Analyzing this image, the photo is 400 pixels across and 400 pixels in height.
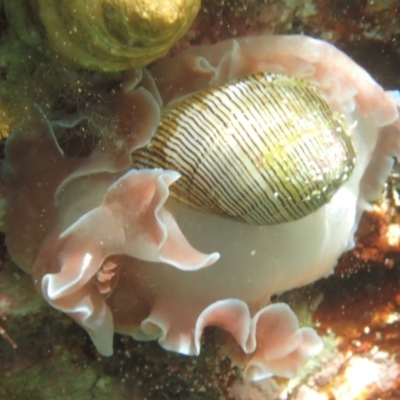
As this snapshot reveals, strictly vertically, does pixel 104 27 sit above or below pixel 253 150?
above

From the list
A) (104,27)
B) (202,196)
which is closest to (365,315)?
A: (202,196)

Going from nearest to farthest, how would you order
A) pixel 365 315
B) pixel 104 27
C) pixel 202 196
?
pixel 104 27 < pixel 202 196 < pixel 365 315

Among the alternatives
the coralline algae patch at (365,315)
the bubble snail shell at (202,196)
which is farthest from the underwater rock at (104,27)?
the coralline algae patch at (365,315)

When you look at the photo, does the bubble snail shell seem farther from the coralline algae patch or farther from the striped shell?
the coralline algae patch

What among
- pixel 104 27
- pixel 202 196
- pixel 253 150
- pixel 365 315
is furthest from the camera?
pixel 365 315

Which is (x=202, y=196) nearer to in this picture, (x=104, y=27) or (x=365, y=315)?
(x=104, y=27)

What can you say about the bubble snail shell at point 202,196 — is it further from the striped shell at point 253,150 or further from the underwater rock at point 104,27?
the underwater rock at point 104,27

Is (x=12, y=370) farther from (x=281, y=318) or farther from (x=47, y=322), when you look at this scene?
(x=281, y=318)
